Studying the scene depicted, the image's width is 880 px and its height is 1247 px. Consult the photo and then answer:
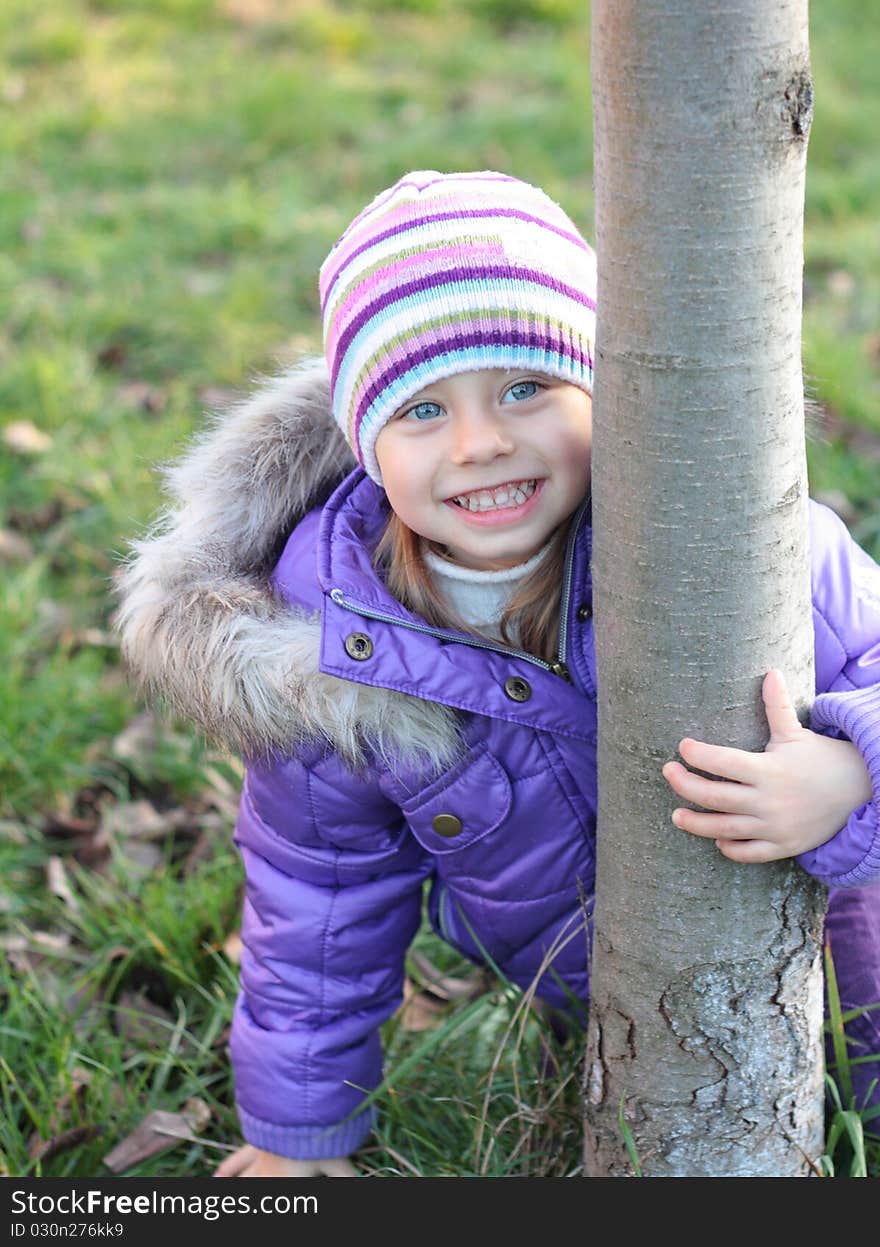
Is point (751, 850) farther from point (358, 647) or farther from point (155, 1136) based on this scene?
point (155, 1136)

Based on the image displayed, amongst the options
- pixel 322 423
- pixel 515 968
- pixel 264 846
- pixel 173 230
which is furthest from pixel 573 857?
pixel 173 230

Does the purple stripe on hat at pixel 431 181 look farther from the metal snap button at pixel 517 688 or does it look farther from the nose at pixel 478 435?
the metal snap button at pixel 517 688

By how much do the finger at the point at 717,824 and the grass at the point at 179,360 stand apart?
498 millimetres

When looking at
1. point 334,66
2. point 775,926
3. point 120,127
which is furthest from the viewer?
point 334,66

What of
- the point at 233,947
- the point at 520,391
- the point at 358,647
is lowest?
A: the point at 233,947

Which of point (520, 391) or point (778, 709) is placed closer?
point (778, 709)

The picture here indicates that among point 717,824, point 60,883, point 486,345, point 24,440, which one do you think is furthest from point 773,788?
point 24,440

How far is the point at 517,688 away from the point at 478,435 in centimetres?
32

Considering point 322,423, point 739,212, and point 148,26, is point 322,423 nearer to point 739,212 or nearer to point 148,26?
point 739,212

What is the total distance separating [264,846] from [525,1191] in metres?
0.56

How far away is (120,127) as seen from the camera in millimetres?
5645

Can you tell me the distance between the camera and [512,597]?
1.87m

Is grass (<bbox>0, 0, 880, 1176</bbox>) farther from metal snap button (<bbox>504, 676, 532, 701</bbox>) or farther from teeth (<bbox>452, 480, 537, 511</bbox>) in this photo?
teeth (<bbox>452, 480, 537, 511</bbox>)

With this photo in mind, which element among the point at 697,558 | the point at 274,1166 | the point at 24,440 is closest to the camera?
the point at 697,558
